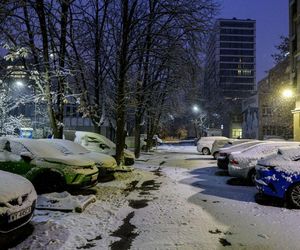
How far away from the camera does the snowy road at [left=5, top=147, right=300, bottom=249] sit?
19.9 ft

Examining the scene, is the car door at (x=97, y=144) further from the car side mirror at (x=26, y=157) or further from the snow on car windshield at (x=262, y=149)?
the car side mirror at (x=26, y=157)

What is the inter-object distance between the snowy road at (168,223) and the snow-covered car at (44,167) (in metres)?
0.85

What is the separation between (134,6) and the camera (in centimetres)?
1625

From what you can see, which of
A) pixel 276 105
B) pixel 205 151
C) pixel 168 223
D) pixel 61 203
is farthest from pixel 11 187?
pixel 276 105

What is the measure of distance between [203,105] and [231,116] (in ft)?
26.8

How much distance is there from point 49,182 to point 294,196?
620 centimetres

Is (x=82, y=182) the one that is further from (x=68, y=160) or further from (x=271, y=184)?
(x=271, y=184)

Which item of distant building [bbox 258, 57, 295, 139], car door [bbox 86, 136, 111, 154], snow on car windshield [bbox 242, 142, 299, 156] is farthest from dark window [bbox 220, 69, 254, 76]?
snow on car windshield [bbox 242, 142, 299, 156]

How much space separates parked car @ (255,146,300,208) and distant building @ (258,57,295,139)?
74.2 ft

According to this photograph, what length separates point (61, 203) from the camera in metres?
8.38

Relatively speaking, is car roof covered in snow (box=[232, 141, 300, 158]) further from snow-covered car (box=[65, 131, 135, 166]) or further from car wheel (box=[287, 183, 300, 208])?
snow-covered car (box=[65, 131, 135, 166])

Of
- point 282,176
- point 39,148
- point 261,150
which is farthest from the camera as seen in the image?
point 261,150

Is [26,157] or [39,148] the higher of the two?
[39,148]

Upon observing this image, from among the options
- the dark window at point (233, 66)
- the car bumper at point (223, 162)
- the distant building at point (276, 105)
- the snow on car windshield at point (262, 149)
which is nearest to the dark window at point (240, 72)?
the dark window at point (233, 66)
